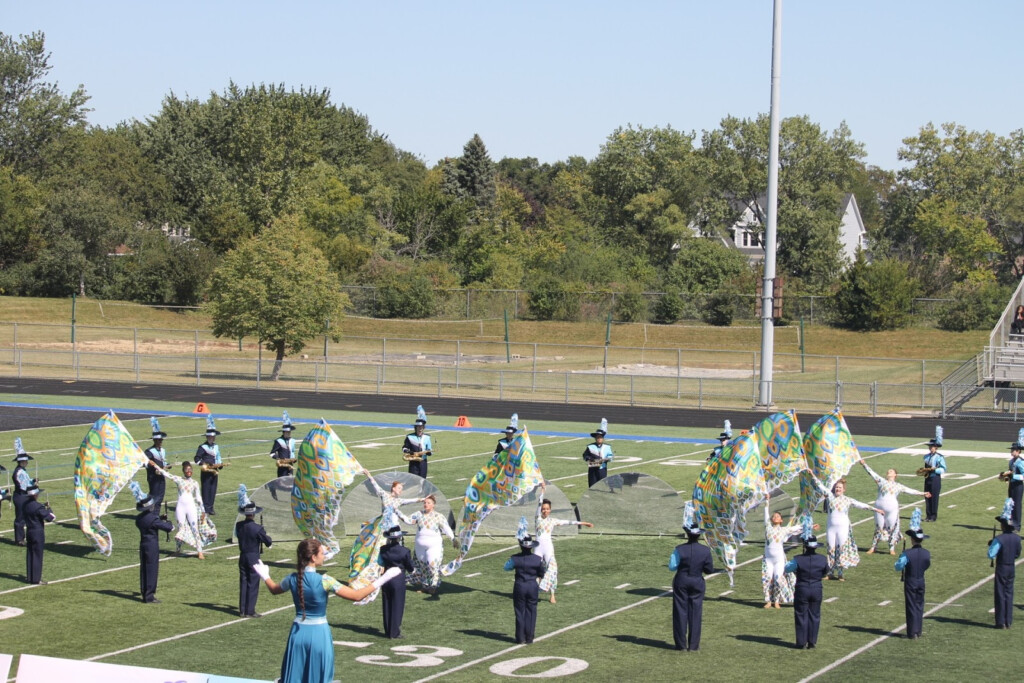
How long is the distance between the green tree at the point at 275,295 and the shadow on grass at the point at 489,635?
117 feet

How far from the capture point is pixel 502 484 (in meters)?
18.1

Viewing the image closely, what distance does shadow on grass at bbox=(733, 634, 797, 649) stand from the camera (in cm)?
1434

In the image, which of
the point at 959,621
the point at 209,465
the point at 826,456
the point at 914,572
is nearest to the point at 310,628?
the point at 914,572

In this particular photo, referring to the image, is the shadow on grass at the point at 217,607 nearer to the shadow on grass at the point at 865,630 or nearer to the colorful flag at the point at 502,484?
the colorful flag at the point at 502,484

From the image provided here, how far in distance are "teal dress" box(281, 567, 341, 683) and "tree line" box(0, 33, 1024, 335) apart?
207ft

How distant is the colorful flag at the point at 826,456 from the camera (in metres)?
18.6

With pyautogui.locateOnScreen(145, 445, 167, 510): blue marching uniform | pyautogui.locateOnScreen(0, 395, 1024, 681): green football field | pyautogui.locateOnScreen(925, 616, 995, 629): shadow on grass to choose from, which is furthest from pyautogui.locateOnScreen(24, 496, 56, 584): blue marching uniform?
pyautogui.locateOnScreen(925, 616, 995, 629): shadow on grass

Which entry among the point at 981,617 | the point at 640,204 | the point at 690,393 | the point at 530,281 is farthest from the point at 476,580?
the point at 640,204

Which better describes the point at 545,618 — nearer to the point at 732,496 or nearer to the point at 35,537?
the point at 732,496

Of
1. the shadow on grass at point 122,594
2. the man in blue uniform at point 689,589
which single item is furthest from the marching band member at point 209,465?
the man in blue uniform at point 689,589

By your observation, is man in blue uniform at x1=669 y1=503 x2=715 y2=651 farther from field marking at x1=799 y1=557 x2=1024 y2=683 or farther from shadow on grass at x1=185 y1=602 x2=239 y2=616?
shadow on grass at x1=185 y1=602 x2=239 y2=616

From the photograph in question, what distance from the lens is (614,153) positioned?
9544cm

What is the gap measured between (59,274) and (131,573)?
66278mm

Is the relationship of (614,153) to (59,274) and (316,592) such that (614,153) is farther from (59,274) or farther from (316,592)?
(316,592)
